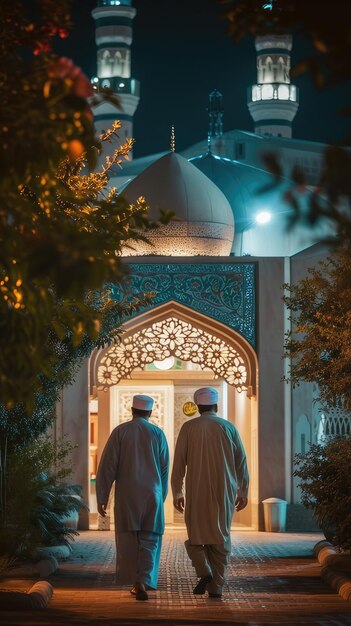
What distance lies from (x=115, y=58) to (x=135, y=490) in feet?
143

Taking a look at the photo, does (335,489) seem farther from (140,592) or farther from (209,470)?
(140,592)

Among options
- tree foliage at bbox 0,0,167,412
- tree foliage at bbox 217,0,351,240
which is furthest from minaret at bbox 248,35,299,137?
tree foliage at bbox 217,0,351,240

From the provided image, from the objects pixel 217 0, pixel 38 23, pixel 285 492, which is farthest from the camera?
pixel 285 492

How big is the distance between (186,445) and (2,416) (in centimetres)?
171

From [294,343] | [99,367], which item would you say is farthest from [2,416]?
[99,367]

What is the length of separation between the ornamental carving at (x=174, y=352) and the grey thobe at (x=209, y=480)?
6.90 metres

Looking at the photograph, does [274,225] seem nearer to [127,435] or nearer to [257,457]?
[257,457]

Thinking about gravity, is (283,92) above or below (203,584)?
above

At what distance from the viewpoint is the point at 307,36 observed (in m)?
4.06

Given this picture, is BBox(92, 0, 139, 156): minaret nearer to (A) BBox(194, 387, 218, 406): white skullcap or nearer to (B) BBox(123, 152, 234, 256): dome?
(B) BBox(123, 152, 234, 256): dome

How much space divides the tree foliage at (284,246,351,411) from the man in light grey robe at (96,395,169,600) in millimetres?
2672

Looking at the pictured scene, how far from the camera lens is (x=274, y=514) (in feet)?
53.8

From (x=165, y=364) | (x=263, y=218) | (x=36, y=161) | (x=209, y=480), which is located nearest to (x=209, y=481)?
(x=209, y=480)

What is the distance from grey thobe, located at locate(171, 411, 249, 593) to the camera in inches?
376
